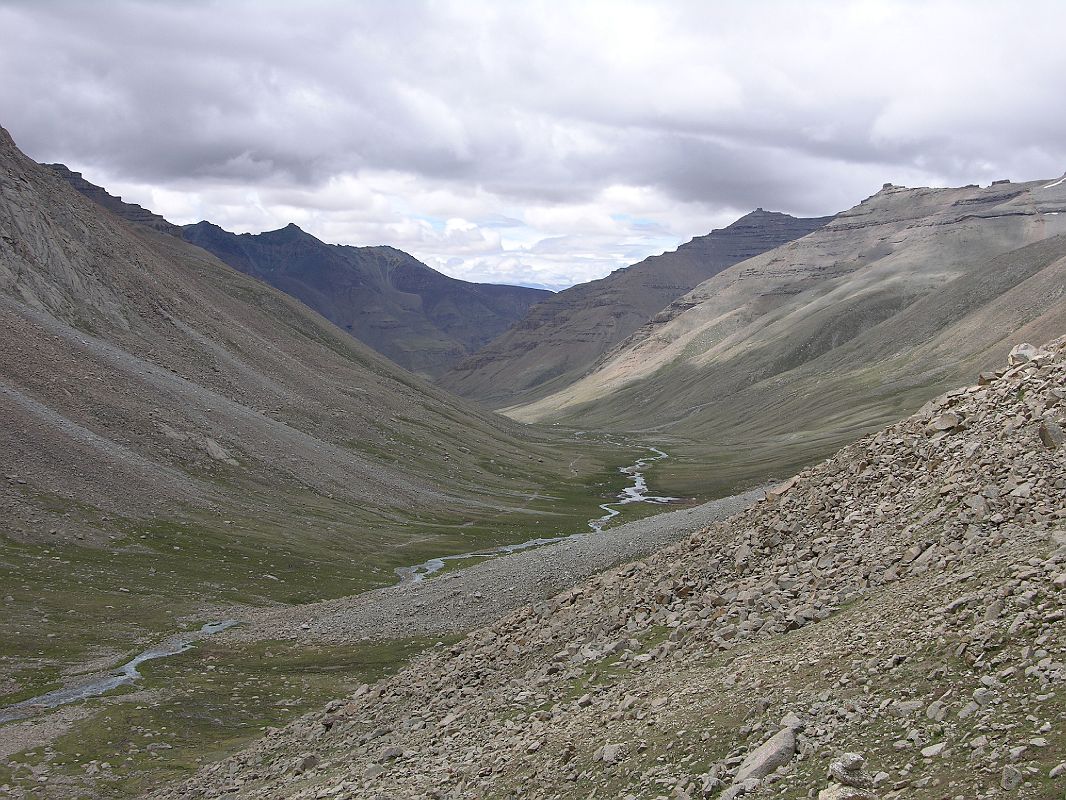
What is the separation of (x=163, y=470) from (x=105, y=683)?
6221cm

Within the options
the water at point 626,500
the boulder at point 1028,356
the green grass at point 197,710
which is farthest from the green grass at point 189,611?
the boulder at point 1028,356

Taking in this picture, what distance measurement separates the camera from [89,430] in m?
117

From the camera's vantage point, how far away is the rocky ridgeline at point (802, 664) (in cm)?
1823

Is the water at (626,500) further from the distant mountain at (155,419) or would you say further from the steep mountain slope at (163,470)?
the distant mountain at (155,419)

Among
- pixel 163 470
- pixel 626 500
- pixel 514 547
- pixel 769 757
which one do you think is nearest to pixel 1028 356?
pixel 769 757

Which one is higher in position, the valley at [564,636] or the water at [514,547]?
the valley at [564,636]

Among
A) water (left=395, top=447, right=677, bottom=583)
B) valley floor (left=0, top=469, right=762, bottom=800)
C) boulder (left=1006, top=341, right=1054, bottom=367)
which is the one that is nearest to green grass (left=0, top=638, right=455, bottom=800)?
valley floor (left=0, top=469, right=762, bottom=800)

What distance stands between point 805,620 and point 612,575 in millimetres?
15932

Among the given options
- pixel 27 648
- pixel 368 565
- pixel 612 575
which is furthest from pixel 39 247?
pixel 612 575

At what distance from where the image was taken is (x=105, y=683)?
60.1 meters

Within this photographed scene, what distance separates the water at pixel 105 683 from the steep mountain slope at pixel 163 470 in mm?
2871

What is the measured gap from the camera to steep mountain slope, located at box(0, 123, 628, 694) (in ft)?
280

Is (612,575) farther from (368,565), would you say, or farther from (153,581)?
(368,565)

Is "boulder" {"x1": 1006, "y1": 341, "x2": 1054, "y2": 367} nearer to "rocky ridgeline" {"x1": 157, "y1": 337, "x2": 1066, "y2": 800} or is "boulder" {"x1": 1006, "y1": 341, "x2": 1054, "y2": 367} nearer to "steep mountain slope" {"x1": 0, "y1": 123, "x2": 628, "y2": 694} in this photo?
"rocky ridgeline" {"x1": 157, "y1": 337, "x2": 1066, "y2": 800}
